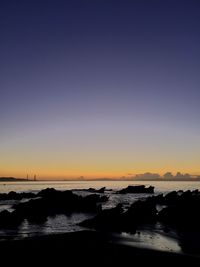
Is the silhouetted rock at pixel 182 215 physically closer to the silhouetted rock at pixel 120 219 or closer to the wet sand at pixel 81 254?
the silhouetted rock at pixel 120 219

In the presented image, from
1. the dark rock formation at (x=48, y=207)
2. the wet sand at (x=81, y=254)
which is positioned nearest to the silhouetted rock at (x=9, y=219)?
the dark rock formation at (x=48, y=207)

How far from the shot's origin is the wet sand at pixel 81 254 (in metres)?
18.4

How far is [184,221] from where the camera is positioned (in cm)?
4084

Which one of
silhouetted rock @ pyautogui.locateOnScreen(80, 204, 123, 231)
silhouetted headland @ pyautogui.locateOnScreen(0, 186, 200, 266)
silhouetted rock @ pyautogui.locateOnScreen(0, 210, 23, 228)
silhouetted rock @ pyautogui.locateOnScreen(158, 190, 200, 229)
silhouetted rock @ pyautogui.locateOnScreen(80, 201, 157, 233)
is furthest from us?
silhouetted rock @ pyautogui.locateOnScreen(158, 190, 200, 229)

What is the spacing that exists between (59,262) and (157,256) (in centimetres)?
647

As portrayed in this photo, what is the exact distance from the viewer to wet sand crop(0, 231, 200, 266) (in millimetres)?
18391

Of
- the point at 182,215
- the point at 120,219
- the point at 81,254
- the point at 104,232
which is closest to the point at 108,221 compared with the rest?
the point at 120,219

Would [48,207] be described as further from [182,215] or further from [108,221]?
[182,215]

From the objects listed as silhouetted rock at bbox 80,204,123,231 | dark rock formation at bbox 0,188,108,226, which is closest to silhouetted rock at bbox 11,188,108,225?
dark rock formation at bbox 0,188,108,226

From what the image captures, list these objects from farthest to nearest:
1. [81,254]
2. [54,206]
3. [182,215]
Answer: [54,206] < [182,215] < [81,254]

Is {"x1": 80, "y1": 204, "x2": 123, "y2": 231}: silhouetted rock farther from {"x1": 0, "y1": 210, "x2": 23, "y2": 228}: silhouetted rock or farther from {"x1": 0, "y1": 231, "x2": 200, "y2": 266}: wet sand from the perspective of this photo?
{"x1": 0, "y1": 231, "x2": 200, "y2": 266}: wet sand

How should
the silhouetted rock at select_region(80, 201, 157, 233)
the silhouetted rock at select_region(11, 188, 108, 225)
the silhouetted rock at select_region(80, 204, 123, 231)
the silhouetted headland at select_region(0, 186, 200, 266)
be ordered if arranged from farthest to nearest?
the silhouetted rock at select_region(11, 188, 108, 225)
the silhouetted rock at select_region(80, 201, 157, 233)
the silhouetted rock at select_region(80, 204, 123, 231)
the silhouetted headland at select_region(0, 186, 200, 266)

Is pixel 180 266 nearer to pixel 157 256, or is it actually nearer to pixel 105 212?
pixel 157 256

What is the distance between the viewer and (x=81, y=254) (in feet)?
64.6
